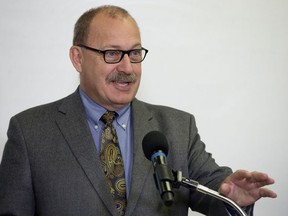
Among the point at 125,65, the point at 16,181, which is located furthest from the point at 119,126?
the point at 16,181

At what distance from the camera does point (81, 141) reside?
1840 mm

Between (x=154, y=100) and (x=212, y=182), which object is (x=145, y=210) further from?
(x=154, y=100)

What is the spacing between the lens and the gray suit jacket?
69.0 inches

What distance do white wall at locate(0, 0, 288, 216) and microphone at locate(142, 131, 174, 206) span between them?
121 cm

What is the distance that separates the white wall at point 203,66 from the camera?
235 centimetres

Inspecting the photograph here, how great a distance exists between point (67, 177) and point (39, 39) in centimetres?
95

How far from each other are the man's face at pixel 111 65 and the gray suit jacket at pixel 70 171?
0.42 feet

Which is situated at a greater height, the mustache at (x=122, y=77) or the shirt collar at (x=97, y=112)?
the mustache at (x=122, y=77)

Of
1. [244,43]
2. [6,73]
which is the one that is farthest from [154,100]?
[6,73]

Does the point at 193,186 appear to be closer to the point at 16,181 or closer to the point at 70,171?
the point at 70,171

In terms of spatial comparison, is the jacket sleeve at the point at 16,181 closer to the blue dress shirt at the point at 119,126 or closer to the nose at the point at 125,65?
the blue dress shirt at the point at 119,126

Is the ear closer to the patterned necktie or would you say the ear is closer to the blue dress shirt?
the blue dress shirt

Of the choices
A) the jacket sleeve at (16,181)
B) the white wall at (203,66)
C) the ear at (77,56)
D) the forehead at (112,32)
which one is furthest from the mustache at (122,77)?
the white wall at (203,66)

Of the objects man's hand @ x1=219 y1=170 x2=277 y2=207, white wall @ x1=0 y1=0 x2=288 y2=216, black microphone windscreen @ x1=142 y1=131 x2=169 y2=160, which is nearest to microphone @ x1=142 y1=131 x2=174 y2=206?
black microphone windscreen @ x1=142 y1=131 x2=169 y2=160
